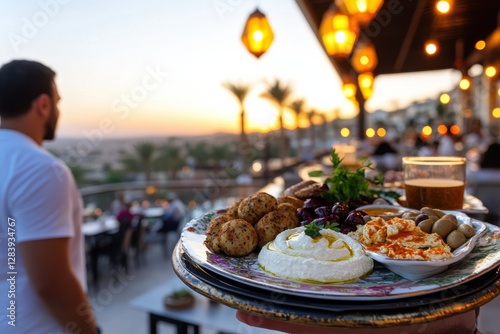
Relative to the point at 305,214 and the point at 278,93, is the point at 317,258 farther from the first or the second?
the point at 278,93

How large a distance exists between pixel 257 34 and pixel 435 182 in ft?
11.7

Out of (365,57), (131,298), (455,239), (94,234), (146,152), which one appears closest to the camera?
(455,239)

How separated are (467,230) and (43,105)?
1.71 m

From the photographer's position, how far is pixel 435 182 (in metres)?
1.51

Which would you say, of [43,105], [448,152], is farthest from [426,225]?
[448,152]

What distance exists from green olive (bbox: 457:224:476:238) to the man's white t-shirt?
4.59 ft

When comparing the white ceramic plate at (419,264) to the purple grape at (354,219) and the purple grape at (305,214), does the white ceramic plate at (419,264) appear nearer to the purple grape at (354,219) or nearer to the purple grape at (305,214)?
the purple grape at (354,219)

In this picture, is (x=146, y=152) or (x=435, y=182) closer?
(x=435, y=182)

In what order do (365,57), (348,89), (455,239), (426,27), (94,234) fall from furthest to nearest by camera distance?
1. (348,89)
2. (94,234)
3. (426,27)
4. (365,57)
5. (455,239)

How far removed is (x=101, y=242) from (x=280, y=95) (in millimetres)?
20163

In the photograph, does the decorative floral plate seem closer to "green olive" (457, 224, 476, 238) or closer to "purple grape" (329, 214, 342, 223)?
"green olive" (457, 224, 476, 238)

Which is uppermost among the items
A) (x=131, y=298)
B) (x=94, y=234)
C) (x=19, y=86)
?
(x=19, y=86)

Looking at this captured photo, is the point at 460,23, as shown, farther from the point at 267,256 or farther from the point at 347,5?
the point at 267,256

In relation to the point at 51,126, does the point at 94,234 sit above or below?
below
